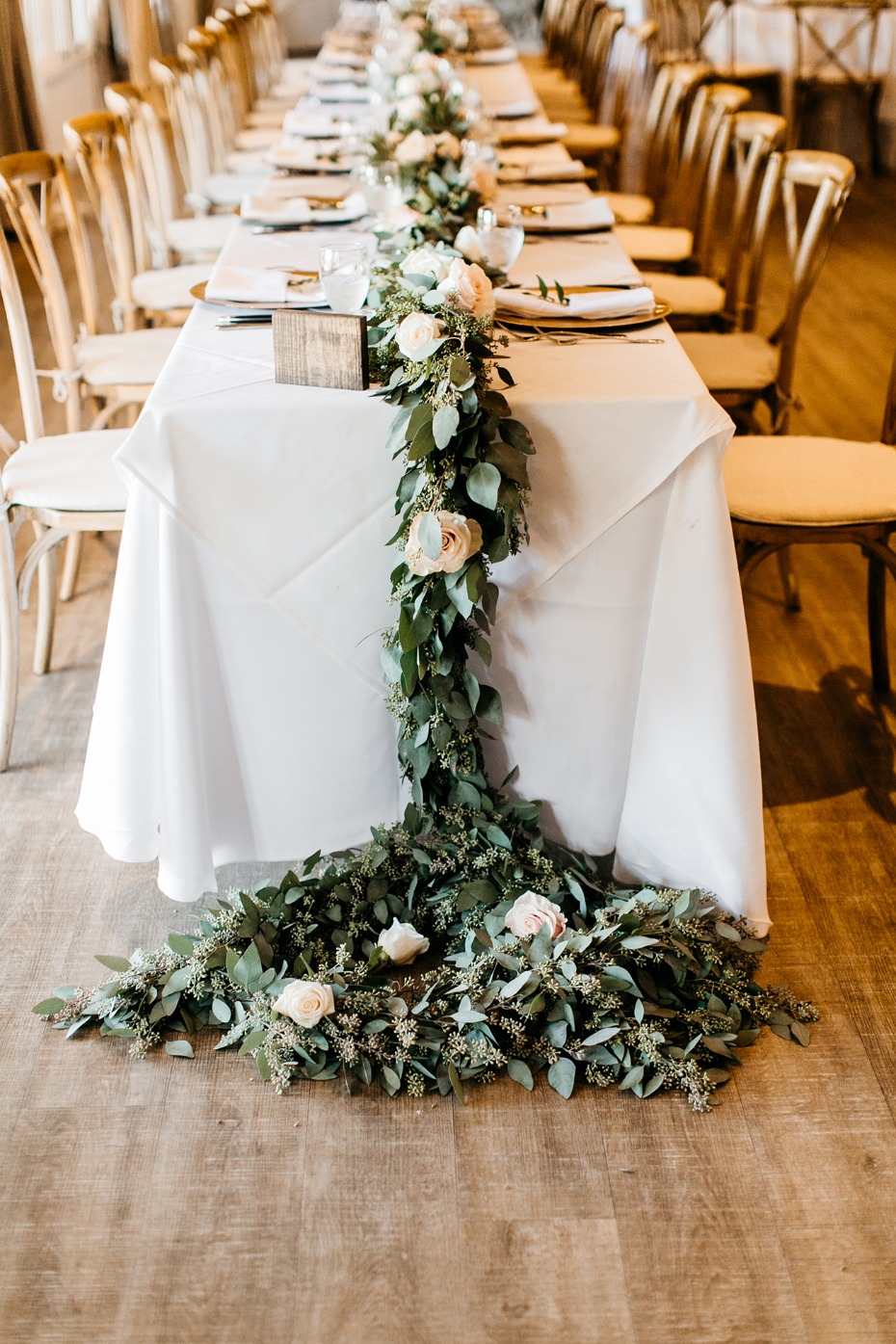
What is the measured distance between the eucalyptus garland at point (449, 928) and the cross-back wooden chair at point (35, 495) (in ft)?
2.18

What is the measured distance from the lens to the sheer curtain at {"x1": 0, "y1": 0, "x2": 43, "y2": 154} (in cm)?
648

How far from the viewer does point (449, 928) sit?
1942 millimetres

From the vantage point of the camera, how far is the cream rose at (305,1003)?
1709 millimetres

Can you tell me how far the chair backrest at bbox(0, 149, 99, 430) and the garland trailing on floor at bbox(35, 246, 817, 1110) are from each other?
99 cm

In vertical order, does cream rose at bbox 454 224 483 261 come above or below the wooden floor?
above

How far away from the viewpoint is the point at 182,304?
11.1ft

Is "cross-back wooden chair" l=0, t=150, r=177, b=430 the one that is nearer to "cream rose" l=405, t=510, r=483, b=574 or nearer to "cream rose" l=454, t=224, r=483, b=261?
"cream rose" l=454, t=224, r=483, b=261

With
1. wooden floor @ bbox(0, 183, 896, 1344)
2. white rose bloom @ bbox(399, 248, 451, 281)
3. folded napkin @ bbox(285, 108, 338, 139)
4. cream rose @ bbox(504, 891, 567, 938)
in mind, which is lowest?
wooden floor @ bbox(0, 183, 896, 1344)

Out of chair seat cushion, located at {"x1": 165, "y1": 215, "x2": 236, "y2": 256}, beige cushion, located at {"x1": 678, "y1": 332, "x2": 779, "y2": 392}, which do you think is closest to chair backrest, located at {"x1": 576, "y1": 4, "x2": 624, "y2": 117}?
chair seat cushion, located at {"x1": 165, "y1": 215, "x2": 236, "y2": 256}

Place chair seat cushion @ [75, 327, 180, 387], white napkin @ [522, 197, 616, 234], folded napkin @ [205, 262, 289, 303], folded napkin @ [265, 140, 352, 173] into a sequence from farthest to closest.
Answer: folded napkin @ [265, 140, 352, 173], chair seat cushion @ [75, 327, 180, 387], white napkin @ [522, 197, 616, 234], folded napkin @ [205, 262, 289, 303]

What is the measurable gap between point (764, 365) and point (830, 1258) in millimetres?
2039

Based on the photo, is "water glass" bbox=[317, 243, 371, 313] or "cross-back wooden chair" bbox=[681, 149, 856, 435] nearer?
"water glass" bbox=[317, 243, 371, 313]

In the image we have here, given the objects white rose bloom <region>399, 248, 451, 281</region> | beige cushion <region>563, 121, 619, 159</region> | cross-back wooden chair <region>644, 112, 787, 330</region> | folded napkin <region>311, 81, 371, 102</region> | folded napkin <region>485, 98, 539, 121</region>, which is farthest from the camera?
beige cushion <region>563, 121, 619, 159</region>

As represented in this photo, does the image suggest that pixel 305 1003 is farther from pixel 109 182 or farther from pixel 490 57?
pixel 490 57
